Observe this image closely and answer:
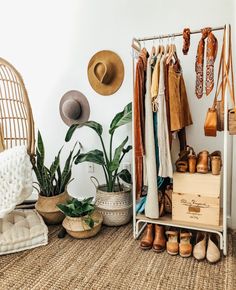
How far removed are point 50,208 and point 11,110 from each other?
865 mm

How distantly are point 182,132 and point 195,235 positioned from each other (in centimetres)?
76

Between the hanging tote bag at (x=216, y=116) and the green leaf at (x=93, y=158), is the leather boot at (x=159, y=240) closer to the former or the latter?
the green leaf at (x=93, y=158)

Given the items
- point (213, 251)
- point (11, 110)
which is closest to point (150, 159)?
point (213, 251)

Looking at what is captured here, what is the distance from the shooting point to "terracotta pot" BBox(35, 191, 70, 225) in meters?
2.38

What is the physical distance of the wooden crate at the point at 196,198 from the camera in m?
1.90

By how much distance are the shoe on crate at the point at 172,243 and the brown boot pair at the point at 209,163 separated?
0.46 metres

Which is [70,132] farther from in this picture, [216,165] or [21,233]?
[216,165]

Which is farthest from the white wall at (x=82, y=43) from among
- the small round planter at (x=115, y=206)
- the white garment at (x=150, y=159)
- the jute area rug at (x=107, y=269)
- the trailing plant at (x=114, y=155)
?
the jute area rug at (x=107, y=269)

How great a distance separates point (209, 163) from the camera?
198 centimetres

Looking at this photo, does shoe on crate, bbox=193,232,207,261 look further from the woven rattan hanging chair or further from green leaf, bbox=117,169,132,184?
the woven rattan hanging chair

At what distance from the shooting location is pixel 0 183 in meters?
1.91

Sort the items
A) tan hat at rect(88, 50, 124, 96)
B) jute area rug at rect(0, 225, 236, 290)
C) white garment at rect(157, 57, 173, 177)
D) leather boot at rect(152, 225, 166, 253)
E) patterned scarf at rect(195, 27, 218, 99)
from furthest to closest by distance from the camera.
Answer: tan hat at rect(88, 50, 124, 96), leather boot at rect(152, 225, 166, 253), white garment at rect(157, 57, 173, 177), patterned scarf at rect(195, 27, 218, 99), jute area rug at rect(0, 225, 236, 290)

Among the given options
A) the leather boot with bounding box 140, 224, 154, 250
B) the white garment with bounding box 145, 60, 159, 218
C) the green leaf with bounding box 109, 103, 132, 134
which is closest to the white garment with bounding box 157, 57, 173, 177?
the white garment with bounding box 145, 60, 159, 218

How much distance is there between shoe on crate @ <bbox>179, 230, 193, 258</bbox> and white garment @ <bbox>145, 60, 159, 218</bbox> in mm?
218
